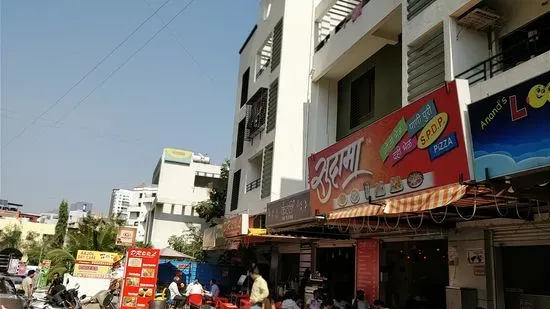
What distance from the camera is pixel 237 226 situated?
18.0m

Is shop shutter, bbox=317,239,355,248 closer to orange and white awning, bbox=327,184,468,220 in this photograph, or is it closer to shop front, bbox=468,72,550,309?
orange and white awning, bbox=327,184,468,220

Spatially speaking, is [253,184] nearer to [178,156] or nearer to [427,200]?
[427,200]

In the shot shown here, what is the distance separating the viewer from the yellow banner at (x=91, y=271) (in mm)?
20922

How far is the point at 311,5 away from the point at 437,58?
10.3m

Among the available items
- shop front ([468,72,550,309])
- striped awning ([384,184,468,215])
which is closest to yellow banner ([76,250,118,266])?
striped awning ([384,184,468,215])

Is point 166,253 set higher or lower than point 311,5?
lower

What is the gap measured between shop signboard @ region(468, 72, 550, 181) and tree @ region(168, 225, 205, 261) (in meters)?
28.9

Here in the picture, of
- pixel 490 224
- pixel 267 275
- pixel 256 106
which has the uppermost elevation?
pixel 256 106

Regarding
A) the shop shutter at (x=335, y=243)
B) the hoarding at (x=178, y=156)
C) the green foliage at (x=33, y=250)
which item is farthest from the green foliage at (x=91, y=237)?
the hoarding at (x=178, y=156)

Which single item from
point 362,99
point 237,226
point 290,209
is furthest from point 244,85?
point 290,209

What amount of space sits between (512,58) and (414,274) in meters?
7.58

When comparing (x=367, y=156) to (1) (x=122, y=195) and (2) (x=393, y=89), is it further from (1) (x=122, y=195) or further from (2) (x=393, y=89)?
(1) (x=122, y=195)

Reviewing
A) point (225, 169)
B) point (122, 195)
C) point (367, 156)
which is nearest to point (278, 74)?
point (367, 156)

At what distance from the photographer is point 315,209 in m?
11.5
